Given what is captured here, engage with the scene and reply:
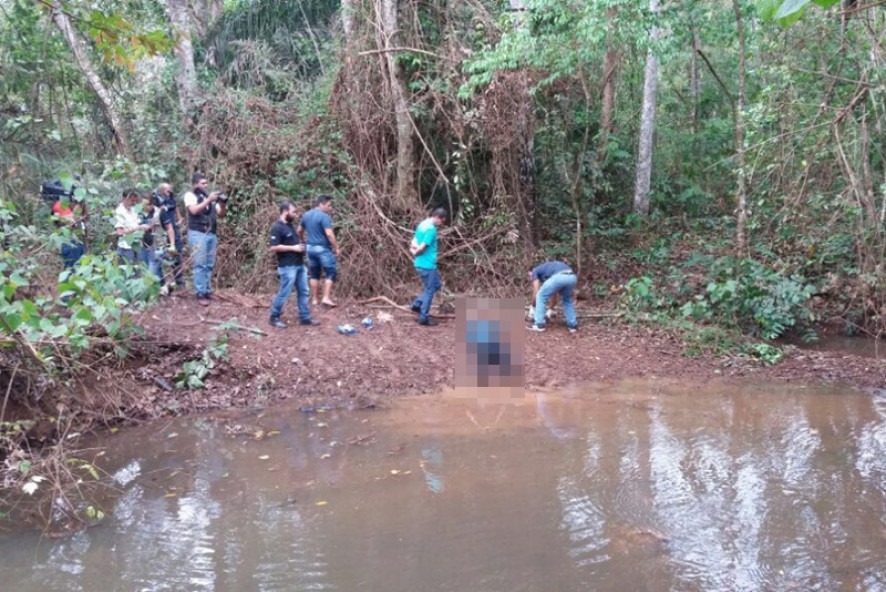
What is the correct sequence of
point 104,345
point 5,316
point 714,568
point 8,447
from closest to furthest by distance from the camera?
point 714,568
point 5,316
point 8,447
point 104,345

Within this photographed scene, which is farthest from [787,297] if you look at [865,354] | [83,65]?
[83,65]

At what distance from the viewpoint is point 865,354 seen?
1005 centimetres

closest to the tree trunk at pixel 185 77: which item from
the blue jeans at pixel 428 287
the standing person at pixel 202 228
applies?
the standing person at pixel 202 228

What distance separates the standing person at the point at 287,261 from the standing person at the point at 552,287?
10.7ft

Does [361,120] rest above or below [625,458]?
above

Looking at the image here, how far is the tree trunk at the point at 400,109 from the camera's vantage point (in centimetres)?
1224

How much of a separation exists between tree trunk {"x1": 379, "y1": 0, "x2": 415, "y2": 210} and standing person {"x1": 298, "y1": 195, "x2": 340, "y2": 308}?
2.66 m

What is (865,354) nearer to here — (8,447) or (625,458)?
(625,458)

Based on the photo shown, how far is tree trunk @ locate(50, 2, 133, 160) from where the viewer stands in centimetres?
1279

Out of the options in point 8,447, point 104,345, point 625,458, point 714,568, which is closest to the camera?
point 714,568

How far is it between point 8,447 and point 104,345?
1.91 meters

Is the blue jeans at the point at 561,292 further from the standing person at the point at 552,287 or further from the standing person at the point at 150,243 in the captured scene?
the standing person at the point at 150,243

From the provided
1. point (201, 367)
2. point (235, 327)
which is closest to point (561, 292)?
point (235, 327)

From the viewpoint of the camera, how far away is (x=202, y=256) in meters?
9.90
